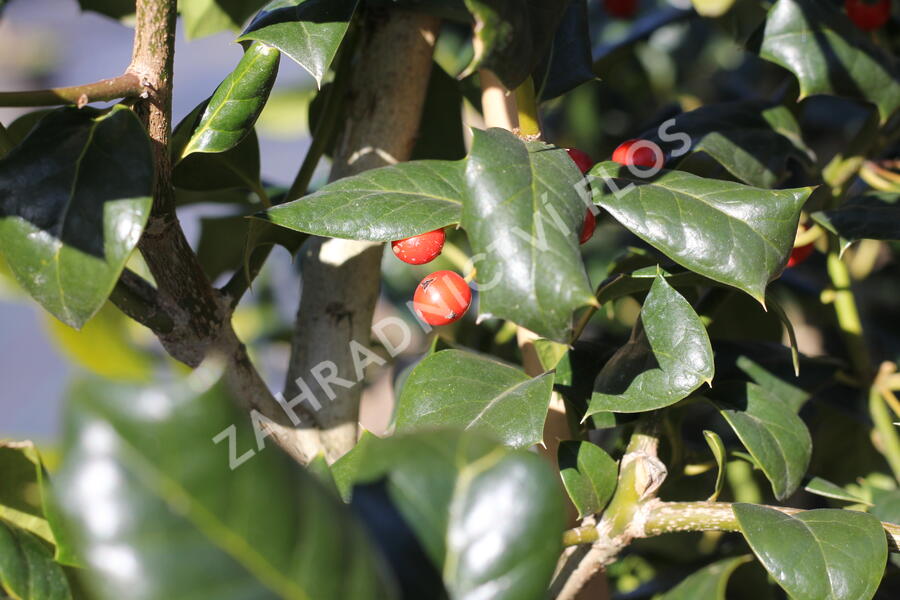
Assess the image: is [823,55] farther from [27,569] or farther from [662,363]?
[27,569]

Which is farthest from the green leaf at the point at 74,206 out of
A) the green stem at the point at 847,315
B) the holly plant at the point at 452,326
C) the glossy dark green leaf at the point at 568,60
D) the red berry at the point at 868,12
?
the red berry at the point at 868,12

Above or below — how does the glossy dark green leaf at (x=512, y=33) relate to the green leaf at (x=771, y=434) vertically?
above

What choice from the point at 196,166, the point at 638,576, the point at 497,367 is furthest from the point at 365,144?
the point at 638,576

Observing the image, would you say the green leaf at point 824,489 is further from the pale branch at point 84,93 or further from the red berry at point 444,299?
the pale branch at point 84,93

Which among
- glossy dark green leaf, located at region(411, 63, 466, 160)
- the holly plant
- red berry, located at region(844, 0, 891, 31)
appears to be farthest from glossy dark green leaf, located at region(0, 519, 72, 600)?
red berry, located at region(844, 0, 891, 31)

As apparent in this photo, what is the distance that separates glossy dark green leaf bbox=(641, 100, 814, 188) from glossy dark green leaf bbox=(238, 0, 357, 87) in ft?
0.89

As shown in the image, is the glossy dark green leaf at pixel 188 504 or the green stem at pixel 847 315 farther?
the green stem at pixel 847 315

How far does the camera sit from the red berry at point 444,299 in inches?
24.9

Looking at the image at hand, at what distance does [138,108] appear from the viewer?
0.52m

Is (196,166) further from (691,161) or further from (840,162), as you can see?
(840,162)

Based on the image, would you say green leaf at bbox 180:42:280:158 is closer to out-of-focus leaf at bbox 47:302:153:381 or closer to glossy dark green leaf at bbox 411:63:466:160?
glossy dark green leaf at bbox 411:63:466:160

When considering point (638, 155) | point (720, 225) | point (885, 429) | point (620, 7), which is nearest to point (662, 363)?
point (720, 225)

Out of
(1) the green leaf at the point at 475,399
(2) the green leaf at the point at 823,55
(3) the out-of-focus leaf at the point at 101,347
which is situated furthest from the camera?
(3) the out-of-focus leaf at the point at 101,347

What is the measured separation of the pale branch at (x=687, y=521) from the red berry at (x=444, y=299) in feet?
0.57
